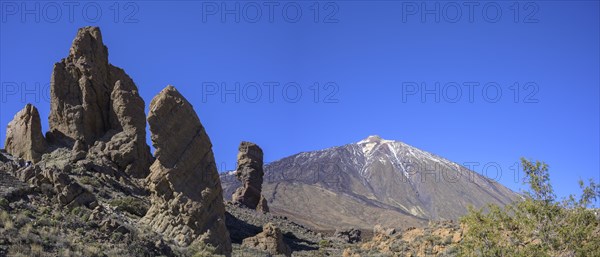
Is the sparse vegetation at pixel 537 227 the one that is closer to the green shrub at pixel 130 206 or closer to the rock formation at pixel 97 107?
the green shrub at pixel 130 206

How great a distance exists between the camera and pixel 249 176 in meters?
68.2

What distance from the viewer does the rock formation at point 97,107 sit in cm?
3800

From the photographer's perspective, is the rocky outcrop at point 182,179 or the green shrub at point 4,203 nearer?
the green shrub at point 4,203

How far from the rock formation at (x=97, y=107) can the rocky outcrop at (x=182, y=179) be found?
14020mm

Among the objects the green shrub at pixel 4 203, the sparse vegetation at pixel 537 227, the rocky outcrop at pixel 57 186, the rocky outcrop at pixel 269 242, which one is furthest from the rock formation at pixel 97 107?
the sparse vegetation at pixel 537 227

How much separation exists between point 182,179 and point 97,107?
64.2ft

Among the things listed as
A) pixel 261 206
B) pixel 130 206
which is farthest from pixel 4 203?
pixel 261 206

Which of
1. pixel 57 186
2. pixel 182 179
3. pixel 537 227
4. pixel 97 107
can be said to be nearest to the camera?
pixel 537 227

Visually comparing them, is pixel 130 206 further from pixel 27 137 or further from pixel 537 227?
pixel 537 227

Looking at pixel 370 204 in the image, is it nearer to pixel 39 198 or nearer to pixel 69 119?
pixel 69 119

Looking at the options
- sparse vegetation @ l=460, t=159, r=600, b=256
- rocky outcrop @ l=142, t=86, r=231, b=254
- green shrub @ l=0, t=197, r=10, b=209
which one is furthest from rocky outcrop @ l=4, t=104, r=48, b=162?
sparse vegetation @ l=460, t=159, r=600, b=256

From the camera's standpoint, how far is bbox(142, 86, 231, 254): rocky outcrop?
23344mm

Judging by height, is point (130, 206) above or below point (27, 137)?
below

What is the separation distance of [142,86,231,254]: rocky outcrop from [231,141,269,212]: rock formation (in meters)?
42.3
